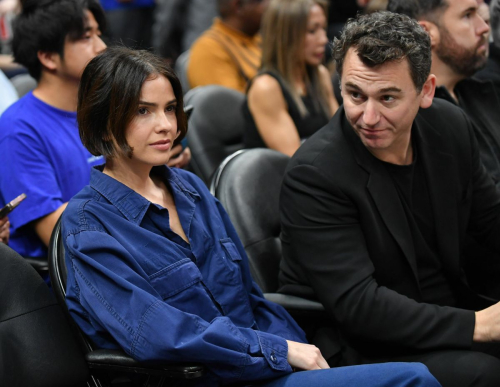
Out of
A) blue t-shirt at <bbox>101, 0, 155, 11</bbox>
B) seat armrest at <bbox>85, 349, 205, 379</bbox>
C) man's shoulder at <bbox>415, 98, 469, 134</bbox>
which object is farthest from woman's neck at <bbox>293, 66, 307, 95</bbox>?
blue t-shirt at <bbox>101, 0, 155, 11</bbox>

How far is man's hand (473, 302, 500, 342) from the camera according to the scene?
182 centimetres

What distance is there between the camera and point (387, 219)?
194cm

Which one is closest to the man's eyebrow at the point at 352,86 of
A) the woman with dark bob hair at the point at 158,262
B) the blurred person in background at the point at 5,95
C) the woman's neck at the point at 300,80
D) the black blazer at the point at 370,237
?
the black blazer at the point at 370,237

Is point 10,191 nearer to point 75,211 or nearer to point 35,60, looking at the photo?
point 35,60

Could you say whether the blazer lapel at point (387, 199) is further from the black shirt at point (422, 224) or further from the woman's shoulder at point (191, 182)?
the woman's shoulder at point (191, 182)

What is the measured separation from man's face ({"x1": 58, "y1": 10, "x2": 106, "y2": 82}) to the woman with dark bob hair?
75cm

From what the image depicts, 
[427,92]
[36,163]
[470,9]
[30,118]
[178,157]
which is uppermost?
Answer: [470,9]

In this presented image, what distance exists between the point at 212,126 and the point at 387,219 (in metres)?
1.48

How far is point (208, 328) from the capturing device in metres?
1.59

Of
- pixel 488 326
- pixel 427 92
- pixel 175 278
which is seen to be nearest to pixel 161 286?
pixel 175 278

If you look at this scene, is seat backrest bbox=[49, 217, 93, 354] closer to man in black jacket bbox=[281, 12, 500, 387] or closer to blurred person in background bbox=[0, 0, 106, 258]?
blurred person in background bbox=[0, 0, 106, 258]

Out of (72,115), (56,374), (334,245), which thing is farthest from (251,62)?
(56,374)

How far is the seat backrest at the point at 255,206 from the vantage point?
2.24 m

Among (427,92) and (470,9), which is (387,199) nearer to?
(427,92)
